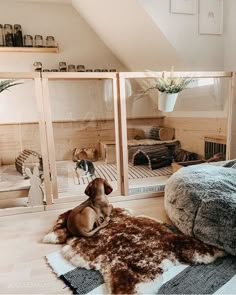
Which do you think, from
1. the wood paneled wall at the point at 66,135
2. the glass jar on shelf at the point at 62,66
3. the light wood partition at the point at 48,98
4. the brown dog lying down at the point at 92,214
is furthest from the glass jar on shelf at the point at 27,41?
the brown dog lying down at the point at 92,214

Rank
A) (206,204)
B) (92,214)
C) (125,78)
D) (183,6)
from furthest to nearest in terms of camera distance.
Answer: (183,6), (125,78), (92,214), (206,204)

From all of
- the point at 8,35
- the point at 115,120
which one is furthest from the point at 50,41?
the point at 115,120

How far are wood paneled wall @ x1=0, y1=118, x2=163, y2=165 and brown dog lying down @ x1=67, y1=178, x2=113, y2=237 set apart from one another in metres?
0.98

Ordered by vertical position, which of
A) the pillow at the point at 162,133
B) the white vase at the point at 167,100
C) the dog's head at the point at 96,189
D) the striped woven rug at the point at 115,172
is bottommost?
the striped woven rug at the point at 115,172

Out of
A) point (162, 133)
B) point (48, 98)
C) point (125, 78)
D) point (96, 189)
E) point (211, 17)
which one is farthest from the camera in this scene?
point (162, 133)

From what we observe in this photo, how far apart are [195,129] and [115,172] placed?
142 centimetres

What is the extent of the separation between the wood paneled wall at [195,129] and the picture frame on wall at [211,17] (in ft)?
3.40

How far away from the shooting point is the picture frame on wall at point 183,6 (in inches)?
103

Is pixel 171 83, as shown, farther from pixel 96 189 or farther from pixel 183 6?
pixel 96 189

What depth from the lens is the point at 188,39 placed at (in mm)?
2793

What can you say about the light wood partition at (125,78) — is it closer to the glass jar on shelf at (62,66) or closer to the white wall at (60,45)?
the white wall at (60,45)

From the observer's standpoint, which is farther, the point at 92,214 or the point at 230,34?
the point at 230,34

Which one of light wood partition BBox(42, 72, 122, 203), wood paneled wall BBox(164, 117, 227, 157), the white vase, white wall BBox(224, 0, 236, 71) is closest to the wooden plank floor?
light wood partition BBox(42, 72, 122, 203)

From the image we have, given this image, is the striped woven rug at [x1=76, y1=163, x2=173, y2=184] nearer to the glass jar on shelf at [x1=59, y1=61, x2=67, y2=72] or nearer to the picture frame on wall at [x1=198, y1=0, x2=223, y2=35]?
the picture frame on wall at [x1=198, y1=0, x2=223, y2=35]
